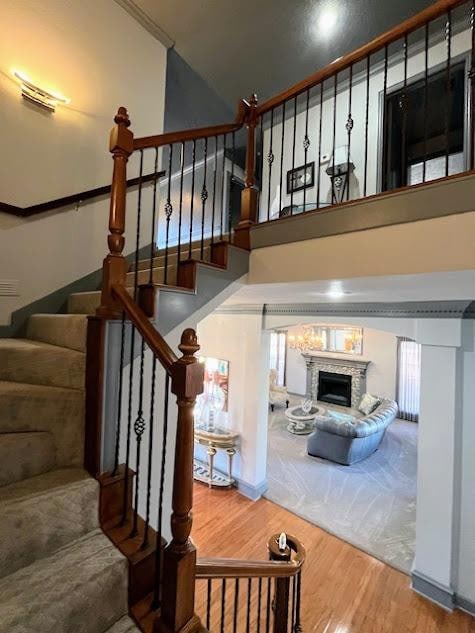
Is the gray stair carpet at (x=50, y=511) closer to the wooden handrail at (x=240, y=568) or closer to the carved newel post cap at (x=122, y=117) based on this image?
the wooden handrail at (x=240, y=568)

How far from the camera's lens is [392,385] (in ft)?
26.3

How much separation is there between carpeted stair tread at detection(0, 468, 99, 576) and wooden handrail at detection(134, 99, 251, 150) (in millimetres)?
1642

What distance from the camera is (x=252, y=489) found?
14.0 feet

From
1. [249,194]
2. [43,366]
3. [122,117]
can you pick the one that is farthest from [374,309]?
[43,366]

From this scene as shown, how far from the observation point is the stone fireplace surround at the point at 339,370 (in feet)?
27.8

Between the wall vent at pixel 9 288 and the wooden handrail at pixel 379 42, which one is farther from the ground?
the wooden handrail at pixel 379 42

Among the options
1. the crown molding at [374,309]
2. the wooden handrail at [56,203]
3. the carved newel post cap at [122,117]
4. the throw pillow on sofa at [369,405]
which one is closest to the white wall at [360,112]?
the crown molding at [374,309]

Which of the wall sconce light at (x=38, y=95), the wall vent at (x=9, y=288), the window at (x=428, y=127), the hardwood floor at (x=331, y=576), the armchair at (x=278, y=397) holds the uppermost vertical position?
the window at (x=428, y=127)

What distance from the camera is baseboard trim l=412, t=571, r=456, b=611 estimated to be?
2.74m

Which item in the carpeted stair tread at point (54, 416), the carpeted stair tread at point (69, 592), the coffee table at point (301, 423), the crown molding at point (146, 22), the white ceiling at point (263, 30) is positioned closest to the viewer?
the carpeted stair tread at point (69, 592)

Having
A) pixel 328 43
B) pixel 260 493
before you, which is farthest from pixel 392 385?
pixel 328 43

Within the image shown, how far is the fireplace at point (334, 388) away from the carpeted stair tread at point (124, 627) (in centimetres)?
839

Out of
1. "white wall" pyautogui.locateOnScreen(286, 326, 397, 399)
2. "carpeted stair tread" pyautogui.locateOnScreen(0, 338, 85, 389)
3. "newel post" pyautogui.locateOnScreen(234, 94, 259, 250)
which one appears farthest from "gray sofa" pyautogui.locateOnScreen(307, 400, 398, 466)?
"carpeted stair tread" pyautogui.locateOnScreen(0, 338, 85, 389)

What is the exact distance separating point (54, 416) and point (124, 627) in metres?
0.84
